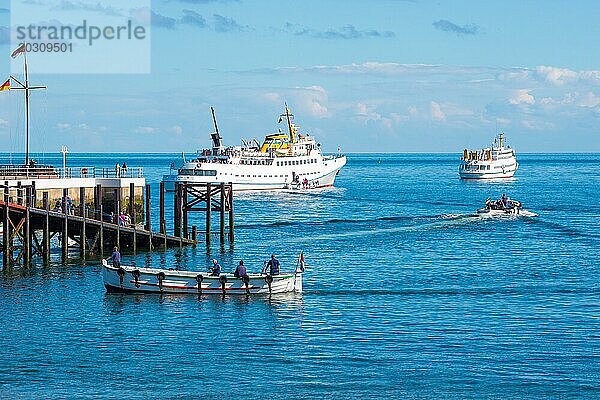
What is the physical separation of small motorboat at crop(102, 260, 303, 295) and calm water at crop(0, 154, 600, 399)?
1.88ft

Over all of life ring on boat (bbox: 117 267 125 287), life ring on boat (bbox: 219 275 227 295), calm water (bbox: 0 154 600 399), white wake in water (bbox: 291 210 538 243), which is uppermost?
life ring on boat (bbox: 117 267 125 287)

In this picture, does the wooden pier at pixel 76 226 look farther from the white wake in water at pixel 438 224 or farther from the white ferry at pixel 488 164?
the white ferry at pixel 488 164

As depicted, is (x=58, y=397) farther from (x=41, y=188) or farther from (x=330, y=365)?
(x=41, y=188)

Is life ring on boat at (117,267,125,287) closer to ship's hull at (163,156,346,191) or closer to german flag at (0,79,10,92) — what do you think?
german flag at (0,79,10,92)

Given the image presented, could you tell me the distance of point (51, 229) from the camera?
2335 inches

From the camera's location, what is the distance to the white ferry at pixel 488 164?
18262cm

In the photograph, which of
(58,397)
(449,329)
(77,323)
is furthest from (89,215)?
(58,397)

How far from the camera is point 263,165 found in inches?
A: 5527

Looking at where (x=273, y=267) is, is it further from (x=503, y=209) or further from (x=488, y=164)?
(x=488, y=164)

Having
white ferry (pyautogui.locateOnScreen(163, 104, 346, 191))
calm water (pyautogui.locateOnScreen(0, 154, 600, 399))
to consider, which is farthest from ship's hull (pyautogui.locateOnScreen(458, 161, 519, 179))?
calm water (pyautogui.locateOnScreen(0, 154, 600, 399))

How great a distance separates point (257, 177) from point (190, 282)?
9362cm

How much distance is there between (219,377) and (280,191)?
107 metres

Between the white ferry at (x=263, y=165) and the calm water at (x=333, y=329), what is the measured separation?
6450 cm

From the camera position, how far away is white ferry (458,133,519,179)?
182625 millimetres
